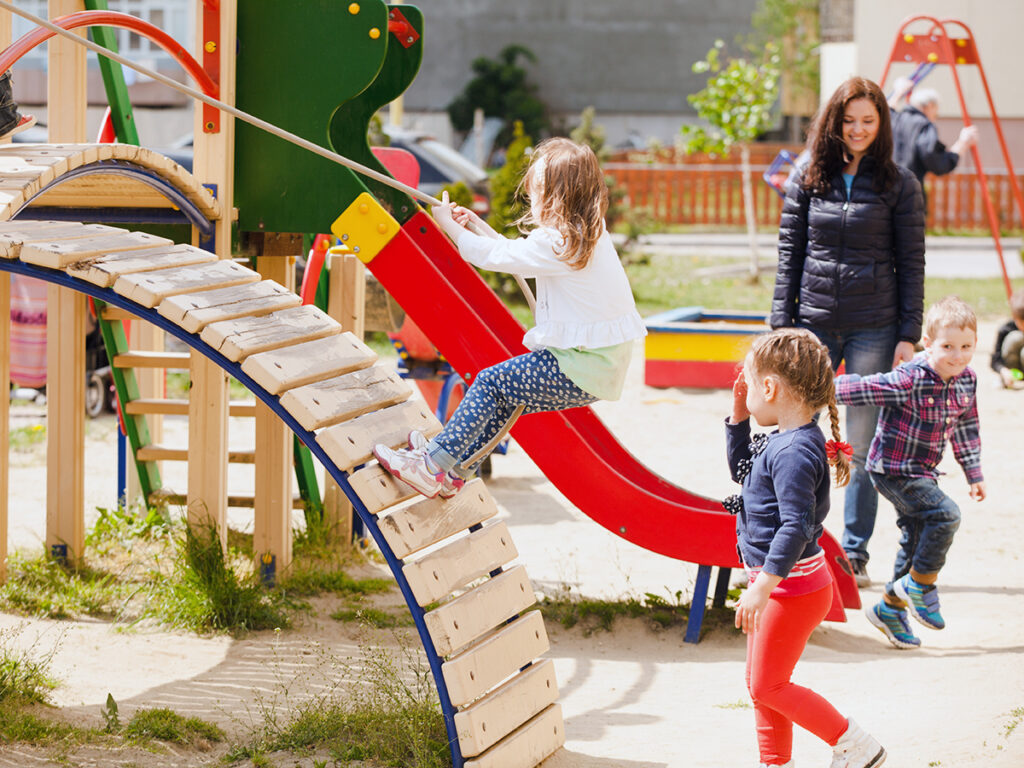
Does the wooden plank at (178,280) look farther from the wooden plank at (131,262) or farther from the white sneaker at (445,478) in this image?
the white sneaker at (445,478)

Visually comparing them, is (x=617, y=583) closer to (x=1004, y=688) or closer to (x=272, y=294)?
(x=1004, y=688)

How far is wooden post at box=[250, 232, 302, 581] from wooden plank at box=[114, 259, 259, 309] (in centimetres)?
128

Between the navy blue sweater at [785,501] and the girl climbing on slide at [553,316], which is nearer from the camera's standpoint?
the navy blue sweater at [785,501]

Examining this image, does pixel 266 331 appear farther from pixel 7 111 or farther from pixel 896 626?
pixel 896 626

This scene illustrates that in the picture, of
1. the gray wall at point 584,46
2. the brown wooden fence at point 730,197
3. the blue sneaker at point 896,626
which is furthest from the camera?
the gray wall at point 584,46

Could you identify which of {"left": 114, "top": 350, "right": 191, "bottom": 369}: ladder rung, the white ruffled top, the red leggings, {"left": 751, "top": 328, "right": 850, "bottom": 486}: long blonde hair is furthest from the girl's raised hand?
{"left": 114, "top": 350, "right": 191, "bottom": 369}: ladder rung

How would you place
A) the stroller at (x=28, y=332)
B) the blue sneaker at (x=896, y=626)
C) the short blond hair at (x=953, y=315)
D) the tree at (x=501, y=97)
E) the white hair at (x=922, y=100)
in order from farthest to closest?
the tree at (x=501, y=97) → the white hair at (x=922, y=100) → the stroller at (x=28, y=332) → the blue sneaker at (x=896, y=626) → the short blond hair at (x=953, y=315)

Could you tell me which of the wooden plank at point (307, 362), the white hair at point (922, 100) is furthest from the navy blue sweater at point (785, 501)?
the white hair at point (922, 100)

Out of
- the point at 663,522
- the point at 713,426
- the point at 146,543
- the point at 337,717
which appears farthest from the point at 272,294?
the point at 713,426

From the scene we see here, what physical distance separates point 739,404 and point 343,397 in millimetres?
1065

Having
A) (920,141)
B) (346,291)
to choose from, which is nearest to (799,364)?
(346,291)

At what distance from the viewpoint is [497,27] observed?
114ft

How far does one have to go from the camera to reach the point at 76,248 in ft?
11.1

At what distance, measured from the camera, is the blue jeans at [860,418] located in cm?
483
